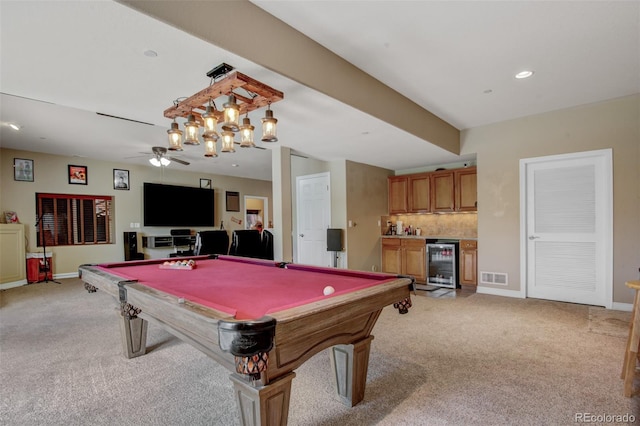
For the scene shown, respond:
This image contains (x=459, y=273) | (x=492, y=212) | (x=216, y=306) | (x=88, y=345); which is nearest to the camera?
(x=216, y=306)

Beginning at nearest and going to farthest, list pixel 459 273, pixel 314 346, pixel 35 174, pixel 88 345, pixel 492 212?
pixel 314 346, pixel 88 345, pixel 492 212, pixel 459 273, pixel 35 174

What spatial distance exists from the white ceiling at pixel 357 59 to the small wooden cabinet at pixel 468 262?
208cm

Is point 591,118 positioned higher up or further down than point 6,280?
higher up

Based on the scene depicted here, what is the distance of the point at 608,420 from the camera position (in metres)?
1.74

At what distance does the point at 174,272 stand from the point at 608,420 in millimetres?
3026

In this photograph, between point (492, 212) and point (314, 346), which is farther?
point (492, 212)

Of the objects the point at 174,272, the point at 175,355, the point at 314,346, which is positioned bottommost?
the point at 175,355

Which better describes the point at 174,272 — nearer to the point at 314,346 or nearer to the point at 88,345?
the point at 88,345

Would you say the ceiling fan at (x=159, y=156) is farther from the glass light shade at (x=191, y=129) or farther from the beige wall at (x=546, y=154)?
the beige wall at (x=546, y=154)

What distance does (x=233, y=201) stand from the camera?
30.1 ft

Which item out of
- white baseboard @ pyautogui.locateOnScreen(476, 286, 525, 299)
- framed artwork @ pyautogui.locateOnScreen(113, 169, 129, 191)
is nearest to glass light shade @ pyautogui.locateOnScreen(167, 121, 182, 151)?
white baseboard @ pyautogui.locateOnScreen(476, 286, 525, 299)

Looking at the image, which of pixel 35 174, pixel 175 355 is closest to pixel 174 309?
pixel 175 355

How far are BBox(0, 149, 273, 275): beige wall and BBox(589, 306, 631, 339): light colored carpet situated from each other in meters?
8.10

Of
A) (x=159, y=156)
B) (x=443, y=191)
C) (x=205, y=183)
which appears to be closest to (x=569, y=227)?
(x=443, y=191)
